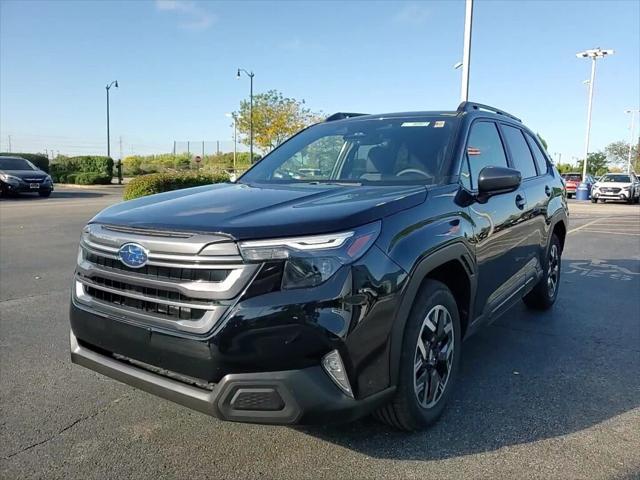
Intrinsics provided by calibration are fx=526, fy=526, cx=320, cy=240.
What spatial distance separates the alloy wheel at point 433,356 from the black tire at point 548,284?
2.51 metres

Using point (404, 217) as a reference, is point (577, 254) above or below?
below

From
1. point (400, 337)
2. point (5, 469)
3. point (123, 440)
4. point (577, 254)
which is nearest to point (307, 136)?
point (400, 337)

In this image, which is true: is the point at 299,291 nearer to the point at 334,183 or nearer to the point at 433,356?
the point at 433,356

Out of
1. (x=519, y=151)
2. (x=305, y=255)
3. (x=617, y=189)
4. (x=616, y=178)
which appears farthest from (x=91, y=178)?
(x=305, y=255)

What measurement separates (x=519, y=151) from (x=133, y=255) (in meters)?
3.52

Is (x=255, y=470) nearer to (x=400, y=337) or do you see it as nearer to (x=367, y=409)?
(x=367, y=409)

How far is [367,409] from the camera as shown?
7.76ft

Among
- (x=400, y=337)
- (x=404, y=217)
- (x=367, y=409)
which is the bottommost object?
(x=367, y=409)

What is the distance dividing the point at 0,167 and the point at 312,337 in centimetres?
2304

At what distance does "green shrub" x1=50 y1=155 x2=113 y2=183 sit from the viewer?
107ft

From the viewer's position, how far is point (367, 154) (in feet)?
12.1

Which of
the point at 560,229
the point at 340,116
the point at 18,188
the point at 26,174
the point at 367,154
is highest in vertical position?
the point at 340,116

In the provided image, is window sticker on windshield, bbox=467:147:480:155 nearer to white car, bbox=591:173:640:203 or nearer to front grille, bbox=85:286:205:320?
front grille, bbox=85:286:205:320

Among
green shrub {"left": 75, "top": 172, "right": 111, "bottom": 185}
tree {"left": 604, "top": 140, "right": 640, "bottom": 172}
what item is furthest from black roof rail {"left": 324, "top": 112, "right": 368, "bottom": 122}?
tree {"left": 604, "top": 140, "right": 640, "bottom": 172}
